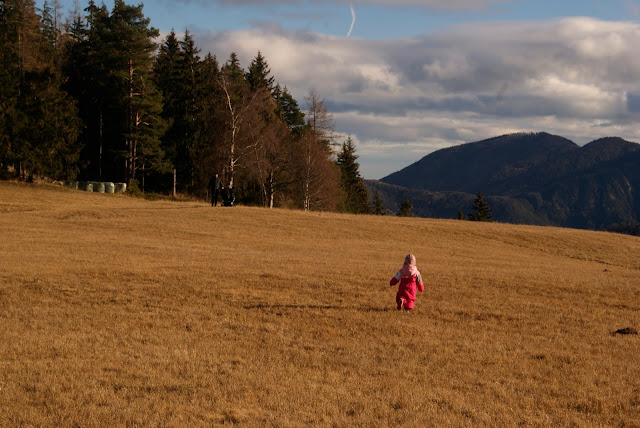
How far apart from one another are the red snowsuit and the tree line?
1577 inches

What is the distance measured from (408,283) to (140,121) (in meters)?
49.1

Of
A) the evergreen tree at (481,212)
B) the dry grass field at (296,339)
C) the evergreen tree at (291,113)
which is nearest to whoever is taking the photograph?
the dry grass field at (296,339)

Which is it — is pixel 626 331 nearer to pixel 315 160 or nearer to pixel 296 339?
pixel 296 339

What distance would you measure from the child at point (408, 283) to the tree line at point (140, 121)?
40041 mm

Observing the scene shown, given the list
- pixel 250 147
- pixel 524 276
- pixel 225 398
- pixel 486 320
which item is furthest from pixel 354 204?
pixel 225 398

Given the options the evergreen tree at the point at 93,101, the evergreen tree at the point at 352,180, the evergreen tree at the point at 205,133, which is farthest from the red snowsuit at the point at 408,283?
the evergreen tree at the point at 352,180

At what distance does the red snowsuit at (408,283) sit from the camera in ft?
45.6

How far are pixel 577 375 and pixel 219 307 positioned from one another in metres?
8.36

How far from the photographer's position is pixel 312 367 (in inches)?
369

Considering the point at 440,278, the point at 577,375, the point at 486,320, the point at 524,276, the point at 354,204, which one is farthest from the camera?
the point at 354,204

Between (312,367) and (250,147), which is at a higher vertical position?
(250,147)

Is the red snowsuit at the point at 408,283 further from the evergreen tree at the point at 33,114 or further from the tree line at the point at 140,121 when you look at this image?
the evergreen tree at the point at 33,114

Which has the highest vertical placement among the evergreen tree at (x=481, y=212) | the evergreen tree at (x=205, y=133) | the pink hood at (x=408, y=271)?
the evergreen tree at (x=205, y=133)

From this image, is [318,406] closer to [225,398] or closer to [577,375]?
[225,398]
